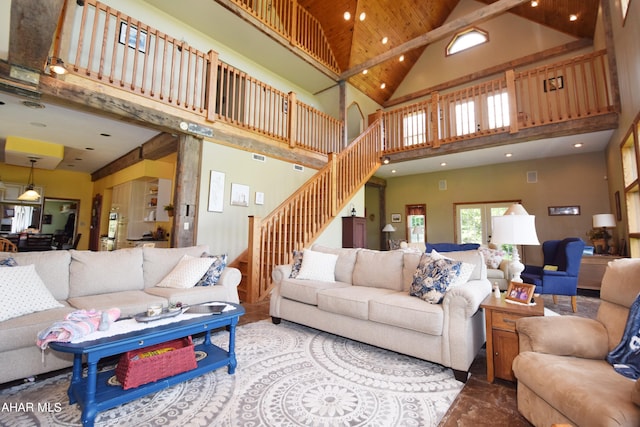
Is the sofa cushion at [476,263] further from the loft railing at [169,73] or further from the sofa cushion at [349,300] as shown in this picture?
the loft railing at [169,73]

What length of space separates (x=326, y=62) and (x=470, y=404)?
765 centimetres

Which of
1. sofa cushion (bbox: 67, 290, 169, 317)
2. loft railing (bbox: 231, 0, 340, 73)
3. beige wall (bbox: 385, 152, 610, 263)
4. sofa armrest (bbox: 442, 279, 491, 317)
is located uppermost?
loft railing (bbox: 231, 0, 340, 73)

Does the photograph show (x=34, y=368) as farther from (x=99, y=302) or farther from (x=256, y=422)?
(x=256, y=422)

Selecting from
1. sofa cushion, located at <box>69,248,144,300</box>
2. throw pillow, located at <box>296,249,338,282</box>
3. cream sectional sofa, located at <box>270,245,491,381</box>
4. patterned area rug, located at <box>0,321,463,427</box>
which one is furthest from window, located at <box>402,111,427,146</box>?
sofa cushion, located at <box>69,248,144,300</box>

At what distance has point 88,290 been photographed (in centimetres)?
278

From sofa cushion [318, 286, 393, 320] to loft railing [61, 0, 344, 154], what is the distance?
363 cm

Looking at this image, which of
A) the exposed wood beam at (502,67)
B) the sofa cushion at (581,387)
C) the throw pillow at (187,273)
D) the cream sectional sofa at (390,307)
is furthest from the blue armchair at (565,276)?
the exposed wood beam at (502,67)

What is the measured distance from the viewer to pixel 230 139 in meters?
5.21

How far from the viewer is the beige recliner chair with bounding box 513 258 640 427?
1172mm

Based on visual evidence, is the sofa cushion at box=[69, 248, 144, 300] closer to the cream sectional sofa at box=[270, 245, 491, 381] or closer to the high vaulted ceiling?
the cream sectional sofa at box=[270, 245, 491, 381]

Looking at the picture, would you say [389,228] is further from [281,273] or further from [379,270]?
[281,273]

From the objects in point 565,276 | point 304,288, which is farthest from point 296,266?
point 565,276

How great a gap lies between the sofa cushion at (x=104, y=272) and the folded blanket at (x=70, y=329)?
1.15 meters

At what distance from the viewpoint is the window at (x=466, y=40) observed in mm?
7945
